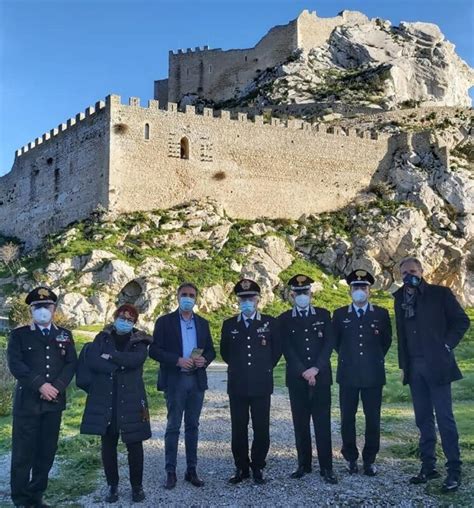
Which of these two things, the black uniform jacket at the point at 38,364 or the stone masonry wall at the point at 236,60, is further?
the stone masonry wall at the point at 236,60

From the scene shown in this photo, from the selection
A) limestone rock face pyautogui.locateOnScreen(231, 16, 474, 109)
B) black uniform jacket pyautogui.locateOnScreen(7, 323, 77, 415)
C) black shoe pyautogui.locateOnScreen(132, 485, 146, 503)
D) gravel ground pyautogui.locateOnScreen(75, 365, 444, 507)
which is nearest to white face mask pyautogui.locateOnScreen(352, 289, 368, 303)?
gravel ground pyautogui.locateOnScreen(75, 365, 444, 507)

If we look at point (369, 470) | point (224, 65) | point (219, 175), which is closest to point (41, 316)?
point (369, 470)

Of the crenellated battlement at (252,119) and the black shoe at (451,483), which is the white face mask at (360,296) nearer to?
the black shoe at (451,483)

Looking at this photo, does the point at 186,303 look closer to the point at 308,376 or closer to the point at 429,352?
the point at 308,376

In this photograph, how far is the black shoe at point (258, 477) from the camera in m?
6.62

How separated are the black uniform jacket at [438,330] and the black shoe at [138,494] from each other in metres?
3.40

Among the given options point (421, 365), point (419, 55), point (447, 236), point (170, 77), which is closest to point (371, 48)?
point (419, 55)

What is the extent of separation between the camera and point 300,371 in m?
6.91

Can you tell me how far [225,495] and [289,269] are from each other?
2054 centimetres

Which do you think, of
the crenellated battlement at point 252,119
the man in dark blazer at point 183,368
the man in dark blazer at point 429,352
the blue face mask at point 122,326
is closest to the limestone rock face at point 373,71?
the crenellated battlement at point 252,119

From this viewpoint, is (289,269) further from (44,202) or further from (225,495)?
(225,495)

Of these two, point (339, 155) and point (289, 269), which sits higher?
point (339, 155)

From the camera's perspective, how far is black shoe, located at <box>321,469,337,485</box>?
21.4ft

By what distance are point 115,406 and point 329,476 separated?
8.55 feet
